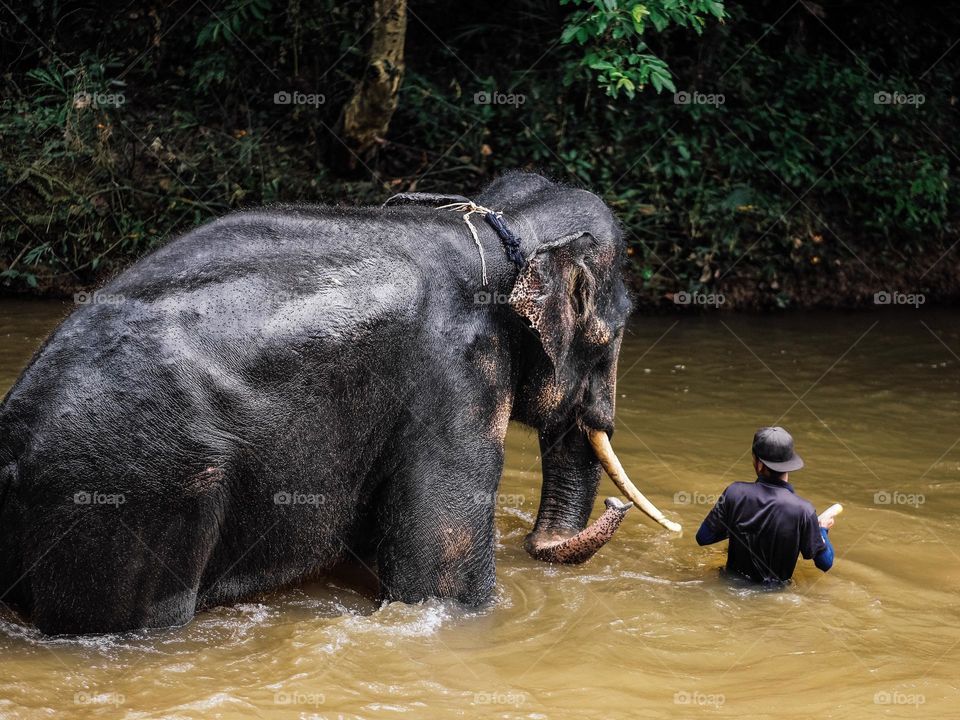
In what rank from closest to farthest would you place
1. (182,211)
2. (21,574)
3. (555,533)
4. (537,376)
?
(21,574), (537,376), (555,533), (182,211)

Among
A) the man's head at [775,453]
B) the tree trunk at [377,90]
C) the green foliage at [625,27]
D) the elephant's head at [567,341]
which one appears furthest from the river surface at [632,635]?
the tree trunk at [377,90]

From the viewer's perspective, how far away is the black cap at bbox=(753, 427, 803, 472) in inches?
197

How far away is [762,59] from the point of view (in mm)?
11758

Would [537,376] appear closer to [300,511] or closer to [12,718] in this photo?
[300,511]

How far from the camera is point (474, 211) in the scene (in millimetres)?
4855

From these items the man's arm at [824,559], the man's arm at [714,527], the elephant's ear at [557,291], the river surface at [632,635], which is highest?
the elephant's ear at [557,291]

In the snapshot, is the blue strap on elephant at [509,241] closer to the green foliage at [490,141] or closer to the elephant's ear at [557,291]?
the elephant's ear at [557,291]

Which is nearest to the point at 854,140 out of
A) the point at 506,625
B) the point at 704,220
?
the point at 704,220

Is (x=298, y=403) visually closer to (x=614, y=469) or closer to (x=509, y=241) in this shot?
(x=509, y=241)

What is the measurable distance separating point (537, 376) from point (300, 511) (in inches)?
46.9

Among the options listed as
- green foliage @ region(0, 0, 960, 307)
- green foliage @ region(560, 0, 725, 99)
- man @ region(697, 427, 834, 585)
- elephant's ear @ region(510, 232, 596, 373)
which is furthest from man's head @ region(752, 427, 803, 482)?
green foliage @ region(0, 0, 960, 307)

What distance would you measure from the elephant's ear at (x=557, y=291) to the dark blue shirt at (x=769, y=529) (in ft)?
3.26

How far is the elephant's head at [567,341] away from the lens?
470 cm

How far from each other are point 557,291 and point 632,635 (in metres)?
1.35
